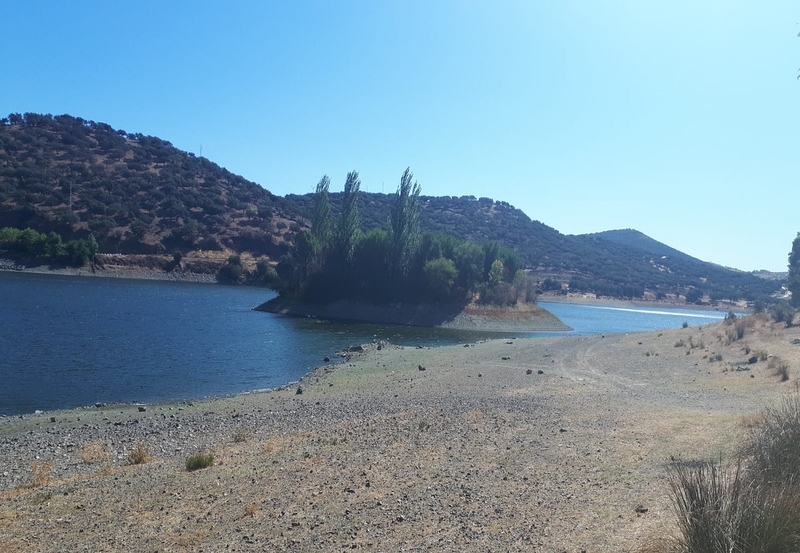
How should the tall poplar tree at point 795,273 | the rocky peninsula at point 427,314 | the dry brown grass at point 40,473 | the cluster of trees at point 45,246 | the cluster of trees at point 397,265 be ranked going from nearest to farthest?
the dry brown grass at point 40,473, the tall poplar tree at point 795,273, the rocky peninsula at point 427,314, the cluster of trees at point 397,265, the cluster of trees at point 45,246

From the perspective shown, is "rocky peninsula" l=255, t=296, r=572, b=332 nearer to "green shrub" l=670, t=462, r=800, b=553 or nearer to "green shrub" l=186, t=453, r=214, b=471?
"green shrub" l=186, t=453, r=214, b=471

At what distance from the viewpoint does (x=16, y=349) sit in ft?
100

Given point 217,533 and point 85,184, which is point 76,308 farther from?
point 85,184

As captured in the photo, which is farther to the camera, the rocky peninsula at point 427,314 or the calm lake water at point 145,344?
the rocky peninsula at point 427,314

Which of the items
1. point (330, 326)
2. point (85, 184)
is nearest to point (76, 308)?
point (330, 326)

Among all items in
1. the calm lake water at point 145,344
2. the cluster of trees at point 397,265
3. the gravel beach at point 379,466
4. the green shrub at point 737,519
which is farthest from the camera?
the cluster of trees at point 397,265

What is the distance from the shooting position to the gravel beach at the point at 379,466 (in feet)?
25.9

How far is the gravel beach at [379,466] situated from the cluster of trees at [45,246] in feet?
272

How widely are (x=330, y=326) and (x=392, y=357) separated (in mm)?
23129

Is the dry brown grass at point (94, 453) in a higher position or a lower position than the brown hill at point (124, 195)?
lower

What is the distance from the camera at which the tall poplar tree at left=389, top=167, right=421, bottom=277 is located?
7194 centimetres

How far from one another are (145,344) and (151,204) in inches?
3639

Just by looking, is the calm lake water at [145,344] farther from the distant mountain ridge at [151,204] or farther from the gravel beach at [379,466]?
the distant mountain ridge at [151,204]

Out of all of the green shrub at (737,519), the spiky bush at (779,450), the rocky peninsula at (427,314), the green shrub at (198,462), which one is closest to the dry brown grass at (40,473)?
the green shrub at (198,462)
